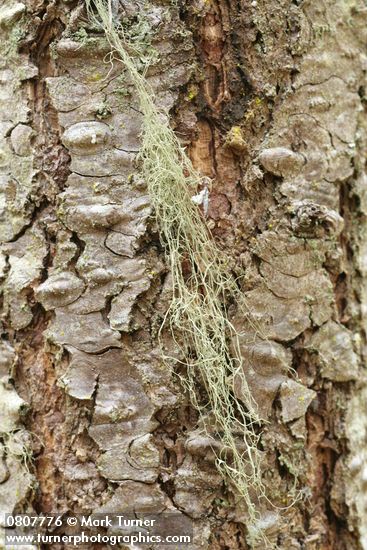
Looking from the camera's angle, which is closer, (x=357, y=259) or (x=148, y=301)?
(x=148, y=301)

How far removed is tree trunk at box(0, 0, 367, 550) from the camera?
3.66ft

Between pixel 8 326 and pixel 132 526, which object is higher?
pixel 8 326

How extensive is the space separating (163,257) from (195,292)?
3.5 inches

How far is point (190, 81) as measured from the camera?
3.73 ft

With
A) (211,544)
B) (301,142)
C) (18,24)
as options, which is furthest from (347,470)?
(18,24)

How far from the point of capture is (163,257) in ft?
3.67

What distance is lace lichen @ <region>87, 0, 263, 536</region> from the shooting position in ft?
3.62

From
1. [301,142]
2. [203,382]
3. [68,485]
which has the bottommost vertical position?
[68,485]

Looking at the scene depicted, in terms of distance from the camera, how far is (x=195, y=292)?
1110mm

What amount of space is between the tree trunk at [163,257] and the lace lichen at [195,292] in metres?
0.02

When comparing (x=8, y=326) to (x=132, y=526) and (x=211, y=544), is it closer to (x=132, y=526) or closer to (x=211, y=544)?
(x=132, y=526)

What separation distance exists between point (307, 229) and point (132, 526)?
25.6 inches

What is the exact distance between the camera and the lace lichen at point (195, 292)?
1103 mm

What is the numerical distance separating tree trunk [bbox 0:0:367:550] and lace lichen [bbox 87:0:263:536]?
0.02 meters
